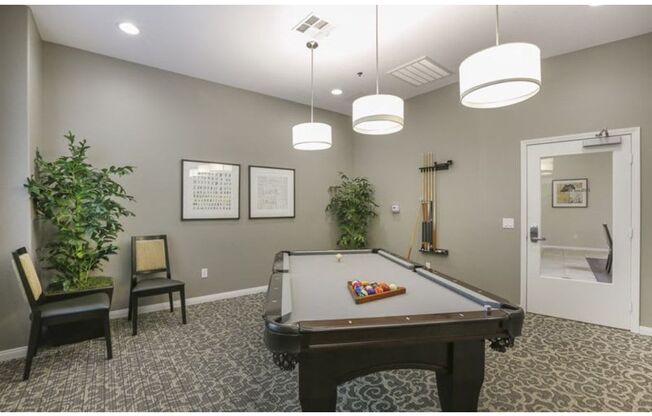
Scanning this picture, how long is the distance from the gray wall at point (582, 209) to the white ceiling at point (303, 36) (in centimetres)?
124

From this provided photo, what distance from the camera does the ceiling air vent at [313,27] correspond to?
8.53 ft

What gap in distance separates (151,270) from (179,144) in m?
1.58

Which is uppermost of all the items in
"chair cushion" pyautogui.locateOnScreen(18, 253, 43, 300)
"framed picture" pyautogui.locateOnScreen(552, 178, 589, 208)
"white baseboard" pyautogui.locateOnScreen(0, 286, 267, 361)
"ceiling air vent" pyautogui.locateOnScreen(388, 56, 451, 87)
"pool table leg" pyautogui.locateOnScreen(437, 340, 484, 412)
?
"ceiling air vent" pyautogui.locateOnScreen(388, 56, 451, 87)

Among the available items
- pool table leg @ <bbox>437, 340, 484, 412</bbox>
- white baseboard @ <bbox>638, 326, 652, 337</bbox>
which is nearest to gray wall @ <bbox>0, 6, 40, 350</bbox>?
pool table leg @ <bbox>437, 340, 484, 412</bbox>

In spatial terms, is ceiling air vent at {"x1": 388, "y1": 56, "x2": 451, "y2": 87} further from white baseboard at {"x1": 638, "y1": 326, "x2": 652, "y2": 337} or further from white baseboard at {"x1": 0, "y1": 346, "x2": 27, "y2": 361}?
white baseboard at {"x1": 0, "y1": 346, "x2": 27, "y2": 361}

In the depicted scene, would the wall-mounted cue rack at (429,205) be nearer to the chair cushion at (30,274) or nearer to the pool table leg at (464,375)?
the pool table leg at (464,375)

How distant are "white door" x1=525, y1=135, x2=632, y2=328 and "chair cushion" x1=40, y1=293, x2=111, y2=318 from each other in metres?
4.44

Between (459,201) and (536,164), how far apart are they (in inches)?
38.7

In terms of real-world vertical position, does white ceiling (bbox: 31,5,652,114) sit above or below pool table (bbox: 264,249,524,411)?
above

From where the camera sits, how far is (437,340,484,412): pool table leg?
4.77ft

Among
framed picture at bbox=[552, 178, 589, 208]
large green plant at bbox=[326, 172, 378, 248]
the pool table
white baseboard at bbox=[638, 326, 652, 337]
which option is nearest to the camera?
the pool table

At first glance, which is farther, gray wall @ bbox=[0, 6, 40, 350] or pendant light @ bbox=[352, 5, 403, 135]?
gray wall @ bbox=[0, 6, 40, 350]

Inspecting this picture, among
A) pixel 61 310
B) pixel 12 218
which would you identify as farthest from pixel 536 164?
pixel 12 218

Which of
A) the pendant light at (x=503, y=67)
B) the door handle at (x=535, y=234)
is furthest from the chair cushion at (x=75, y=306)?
the door handle at (x=535, y=234)
